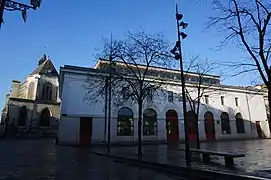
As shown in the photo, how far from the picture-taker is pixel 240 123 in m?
41.4

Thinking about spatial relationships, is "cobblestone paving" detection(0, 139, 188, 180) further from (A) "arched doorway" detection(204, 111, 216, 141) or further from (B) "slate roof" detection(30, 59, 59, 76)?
→ (B) "slate roof" detection(30, 59, 59, 76)

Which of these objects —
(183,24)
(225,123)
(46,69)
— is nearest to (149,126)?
(225,123)

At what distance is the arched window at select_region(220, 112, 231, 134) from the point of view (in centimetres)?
3930

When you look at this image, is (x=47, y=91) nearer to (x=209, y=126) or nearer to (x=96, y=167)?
(x=209, y=126)

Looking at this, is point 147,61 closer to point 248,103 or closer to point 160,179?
point 160,179

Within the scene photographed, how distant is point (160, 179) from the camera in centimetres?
834

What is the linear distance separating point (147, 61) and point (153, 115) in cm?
1833

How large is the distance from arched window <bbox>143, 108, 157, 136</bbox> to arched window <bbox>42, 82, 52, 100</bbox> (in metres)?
36.5

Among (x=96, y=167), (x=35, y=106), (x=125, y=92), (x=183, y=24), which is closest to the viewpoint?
(x=96, y=167)

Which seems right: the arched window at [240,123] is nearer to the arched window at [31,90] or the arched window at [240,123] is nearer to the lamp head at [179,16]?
the lamp head at [179,16]

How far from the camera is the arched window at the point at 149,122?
111 feet

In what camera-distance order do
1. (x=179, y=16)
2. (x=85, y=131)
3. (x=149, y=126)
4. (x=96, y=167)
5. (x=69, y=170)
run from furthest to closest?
1. (x=149, y=126)
2. (x=85, y=131)
3. (x=179, y=16)
4. (x=96, y=167)
5. (x=69, y=170)

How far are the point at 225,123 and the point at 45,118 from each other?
138 feet

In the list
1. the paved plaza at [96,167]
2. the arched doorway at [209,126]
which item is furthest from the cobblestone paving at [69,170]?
the arched doorway at [209,126]
